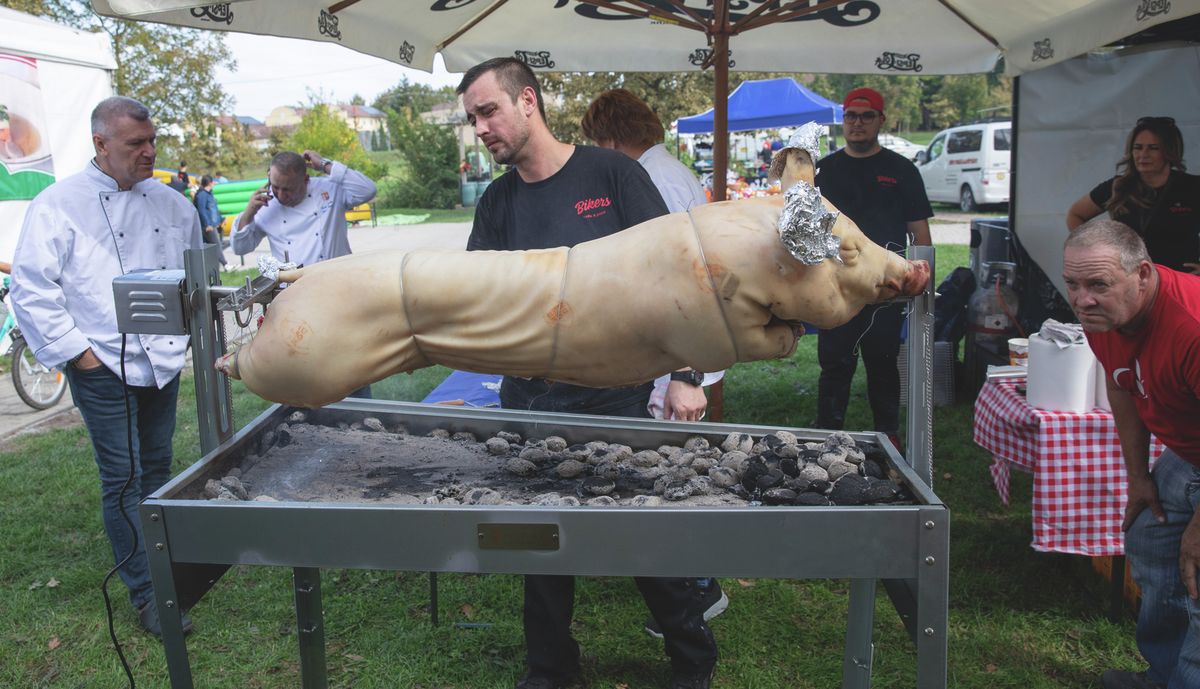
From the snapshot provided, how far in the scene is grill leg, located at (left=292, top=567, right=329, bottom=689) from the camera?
278 cm

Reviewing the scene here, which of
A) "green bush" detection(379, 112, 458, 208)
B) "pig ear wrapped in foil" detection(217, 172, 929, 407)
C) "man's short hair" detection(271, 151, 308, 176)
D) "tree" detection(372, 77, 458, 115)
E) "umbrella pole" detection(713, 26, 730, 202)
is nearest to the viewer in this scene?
"pig ear wrapped in foil" detection(217, 172, 929, 407)

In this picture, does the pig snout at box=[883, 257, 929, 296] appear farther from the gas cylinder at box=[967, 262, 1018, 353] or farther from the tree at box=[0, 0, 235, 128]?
the tree at box=[0, 0, 235, 128]

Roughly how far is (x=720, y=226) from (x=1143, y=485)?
1769 mm

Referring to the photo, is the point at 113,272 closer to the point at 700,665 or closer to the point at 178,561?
the point at 178,561

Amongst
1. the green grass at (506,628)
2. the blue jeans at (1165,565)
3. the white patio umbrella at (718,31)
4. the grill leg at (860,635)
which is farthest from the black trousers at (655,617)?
the white patio umbrella at (718,31)

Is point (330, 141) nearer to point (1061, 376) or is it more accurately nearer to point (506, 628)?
point (506, 628)

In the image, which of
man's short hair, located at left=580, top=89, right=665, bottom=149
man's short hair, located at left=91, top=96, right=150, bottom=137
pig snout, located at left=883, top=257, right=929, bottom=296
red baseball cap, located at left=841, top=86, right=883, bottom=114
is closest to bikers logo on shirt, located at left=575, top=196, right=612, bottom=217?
pig snout, located at left=883, top=257, right=929, bottom=296

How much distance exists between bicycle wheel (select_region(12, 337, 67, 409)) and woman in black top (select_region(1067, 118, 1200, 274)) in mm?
7178

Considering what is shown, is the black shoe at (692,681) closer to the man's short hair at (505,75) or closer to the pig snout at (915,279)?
the pig snout at (915,279)

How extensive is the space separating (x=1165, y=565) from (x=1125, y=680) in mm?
507

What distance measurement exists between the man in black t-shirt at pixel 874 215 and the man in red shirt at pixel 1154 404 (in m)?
2.15

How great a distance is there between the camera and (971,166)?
18672 mm

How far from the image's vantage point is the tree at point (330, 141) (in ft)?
86.2

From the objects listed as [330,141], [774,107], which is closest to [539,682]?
[774,107]
